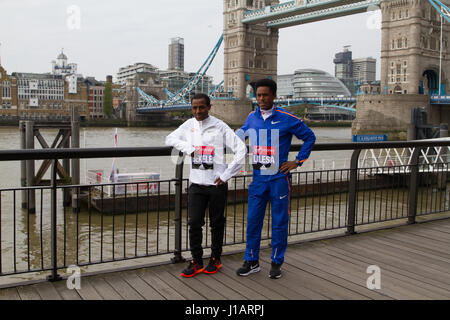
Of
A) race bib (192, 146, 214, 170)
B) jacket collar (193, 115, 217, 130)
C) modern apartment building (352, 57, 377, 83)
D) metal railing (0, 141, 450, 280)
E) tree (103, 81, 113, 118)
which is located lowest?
metal railing (0, 141, 450, 280)

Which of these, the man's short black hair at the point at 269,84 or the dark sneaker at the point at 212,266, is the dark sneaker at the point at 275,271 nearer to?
the dark sneaker at the point at 212,266

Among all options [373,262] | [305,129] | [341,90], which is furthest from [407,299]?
[341,90]

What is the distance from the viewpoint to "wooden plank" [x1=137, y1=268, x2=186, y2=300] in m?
2.88

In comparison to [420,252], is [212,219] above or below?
above

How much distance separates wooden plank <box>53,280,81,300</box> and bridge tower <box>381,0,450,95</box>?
1787 inches

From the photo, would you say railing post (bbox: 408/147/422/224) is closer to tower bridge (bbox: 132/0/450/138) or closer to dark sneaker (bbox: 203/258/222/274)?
dark sneaker (bbox: 203/258/222/274)

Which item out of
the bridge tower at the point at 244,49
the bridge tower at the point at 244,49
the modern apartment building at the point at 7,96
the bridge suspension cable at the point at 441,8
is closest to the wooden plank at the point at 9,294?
the bridge suspension cable at the point at 441,8

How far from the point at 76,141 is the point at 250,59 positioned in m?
58.8

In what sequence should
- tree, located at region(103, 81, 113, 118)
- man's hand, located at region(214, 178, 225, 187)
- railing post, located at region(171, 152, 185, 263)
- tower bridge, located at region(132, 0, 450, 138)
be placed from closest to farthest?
man's hand, located at region(214, 178, 225, 187) → railing post, located at region(171, 152, 185, 263) → tower bridge, located at region(132, 0, 450, 138) → tree, located at region(103, 81, 113, 118)

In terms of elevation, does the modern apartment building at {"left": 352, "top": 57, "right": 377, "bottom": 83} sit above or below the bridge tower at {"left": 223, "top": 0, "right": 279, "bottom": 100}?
above

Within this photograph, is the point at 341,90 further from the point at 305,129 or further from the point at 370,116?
the point at 305,129

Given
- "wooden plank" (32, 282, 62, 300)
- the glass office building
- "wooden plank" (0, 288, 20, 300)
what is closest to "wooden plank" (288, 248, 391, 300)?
"wooden plank" (32, 282, 62, 300)
